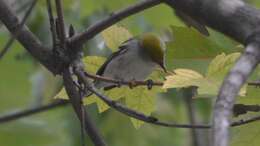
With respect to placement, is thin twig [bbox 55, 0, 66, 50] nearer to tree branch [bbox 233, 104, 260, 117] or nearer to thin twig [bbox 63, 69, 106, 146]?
thin twig [bbox 63, 69, 106, 146]

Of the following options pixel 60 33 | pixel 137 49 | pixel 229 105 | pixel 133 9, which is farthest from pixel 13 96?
pixel 229 105

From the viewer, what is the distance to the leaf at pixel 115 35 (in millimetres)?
1457

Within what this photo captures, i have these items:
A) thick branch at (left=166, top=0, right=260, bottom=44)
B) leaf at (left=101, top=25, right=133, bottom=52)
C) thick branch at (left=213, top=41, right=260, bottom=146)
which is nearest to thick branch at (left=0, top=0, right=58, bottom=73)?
leaf at (left=101, top=25, right=133, bottom=52)

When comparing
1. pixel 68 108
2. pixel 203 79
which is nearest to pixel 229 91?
pixel 203 79

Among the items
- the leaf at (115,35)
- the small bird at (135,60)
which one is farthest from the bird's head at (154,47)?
the leaf at (115,35)

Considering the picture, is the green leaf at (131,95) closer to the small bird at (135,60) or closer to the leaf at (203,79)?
the small bird at (135,60)

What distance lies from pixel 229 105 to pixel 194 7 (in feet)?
0.74

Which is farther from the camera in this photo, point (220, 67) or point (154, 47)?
point (154, 47)

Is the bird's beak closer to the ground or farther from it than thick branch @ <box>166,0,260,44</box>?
closer to the ground

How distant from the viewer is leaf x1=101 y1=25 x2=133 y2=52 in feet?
4.78

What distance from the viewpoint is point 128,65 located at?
1678 mm

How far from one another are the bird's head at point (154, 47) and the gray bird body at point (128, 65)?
0.04 feet

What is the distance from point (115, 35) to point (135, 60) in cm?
21

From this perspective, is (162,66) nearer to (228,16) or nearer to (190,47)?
(190,47)
